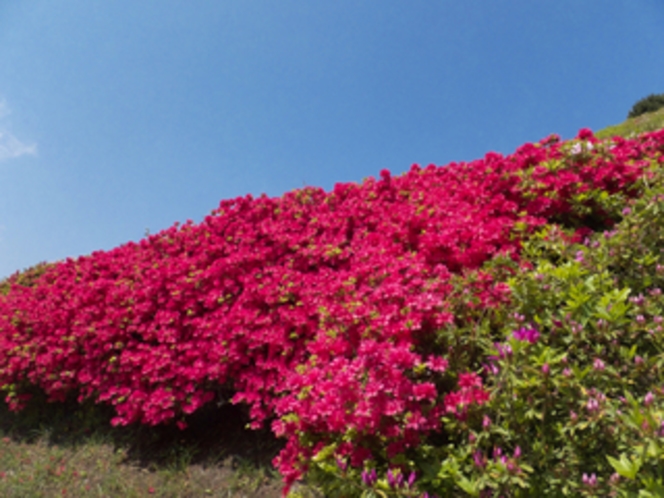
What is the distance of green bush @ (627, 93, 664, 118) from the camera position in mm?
25403

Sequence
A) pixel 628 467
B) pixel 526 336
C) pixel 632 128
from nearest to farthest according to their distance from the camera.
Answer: pixel 628 467 → pixel 526 336 → pixel 632 128

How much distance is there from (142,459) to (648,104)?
30295 millimetres

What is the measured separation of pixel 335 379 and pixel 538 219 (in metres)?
2.71

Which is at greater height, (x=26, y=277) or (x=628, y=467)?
(x=26, y=277)

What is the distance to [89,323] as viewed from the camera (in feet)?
20.8

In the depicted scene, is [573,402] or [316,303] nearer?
[573,402]

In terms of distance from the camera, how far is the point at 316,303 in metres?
4.50

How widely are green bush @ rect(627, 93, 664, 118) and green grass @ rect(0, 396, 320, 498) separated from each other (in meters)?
28.9

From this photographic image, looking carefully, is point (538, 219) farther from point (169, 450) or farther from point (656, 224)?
point (169, 450)

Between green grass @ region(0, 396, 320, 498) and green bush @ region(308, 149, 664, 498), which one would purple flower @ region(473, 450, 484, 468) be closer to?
green bush @ region(308, 149, 664, 498)

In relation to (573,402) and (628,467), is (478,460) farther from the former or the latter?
(628,467)

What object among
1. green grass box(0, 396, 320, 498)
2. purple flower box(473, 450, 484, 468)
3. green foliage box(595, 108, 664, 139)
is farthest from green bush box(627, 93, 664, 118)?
purple flower box(473, 450, 484, 468)

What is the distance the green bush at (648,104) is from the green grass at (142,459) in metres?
28.9

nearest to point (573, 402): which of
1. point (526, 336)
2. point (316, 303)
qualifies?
point (526, 336)
